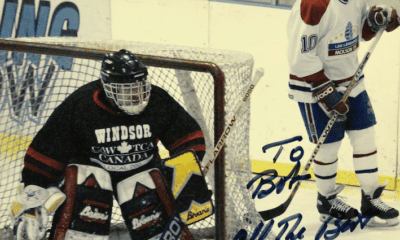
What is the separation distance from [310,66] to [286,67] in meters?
0.84

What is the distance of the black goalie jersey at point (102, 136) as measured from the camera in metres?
2.16

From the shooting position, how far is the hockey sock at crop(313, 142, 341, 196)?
289cm

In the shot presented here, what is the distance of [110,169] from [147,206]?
20 cm

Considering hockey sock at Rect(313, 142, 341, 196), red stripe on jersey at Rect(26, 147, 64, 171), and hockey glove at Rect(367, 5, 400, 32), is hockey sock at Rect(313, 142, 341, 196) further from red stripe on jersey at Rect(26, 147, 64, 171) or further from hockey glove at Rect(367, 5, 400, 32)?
red stripe on jersey at Rect(26, 147, 64, 171)

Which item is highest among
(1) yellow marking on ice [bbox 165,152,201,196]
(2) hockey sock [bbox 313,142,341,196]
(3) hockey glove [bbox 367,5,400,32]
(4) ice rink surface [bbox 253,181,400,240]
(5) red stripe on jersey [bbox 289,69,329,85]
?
(3) hockey glove [bbox 367,5,400,32]

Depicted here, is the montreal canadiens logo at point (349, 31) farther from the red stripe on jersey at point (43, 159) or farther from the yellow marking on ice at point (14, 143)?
the yellow marking on ice at point (14, 143)

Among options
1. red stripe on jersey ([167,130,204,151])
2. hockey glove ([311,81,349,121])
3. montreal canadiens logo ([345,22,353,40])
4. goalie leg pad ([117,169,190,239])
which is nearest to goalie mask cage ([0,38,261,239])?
red stripe on jersey ([167,130,204,151])

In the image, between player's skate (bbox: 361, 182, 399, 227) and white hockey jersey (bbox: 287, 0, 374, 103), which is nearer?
white hockey jersey (bbox: 287, 0, 374, 103)

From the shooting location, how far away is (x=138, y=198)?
86.9 inches

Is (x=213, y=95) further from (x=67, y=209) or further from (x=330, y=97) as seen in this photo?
(x=67, y=209)

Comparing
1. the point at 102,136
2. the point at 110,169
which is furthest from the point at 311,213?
the point at 102,136

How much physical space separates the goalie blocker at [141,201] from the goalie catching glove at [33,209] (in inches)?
1.7

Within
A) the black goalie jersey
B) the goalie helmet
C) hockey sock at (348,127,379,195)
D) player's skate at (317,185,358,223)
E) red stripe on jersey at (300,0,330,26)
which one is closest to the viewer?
the goalie helmet

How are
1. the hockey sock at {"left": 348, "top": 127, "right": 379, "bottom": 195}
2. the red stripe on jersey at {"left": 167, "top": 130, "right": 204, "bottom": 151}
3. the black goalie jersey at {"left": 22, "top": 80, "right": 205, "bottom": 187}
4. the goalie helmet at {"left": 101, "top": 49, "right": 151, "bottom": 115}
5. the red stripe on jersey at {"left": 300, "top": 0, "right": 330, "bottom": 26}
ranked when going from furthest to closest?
the hockey sock at {"left": 348, "top": 127, "right": 379, "bottom": 195} < the red stripe on jersey at {"left": 300, "top": 0, "right": 330, "bottom": 26} < the red stripe on jersey at {"left": 167, "top": 130, "right": 204, "bottom": 151} < the black goalie jersey at {"left": 22, "top": 80, "right": 205, "bottom": 187} < the goalie helmet at {"left": 101, "top": 49, "right": 151, "bottom": 115}
